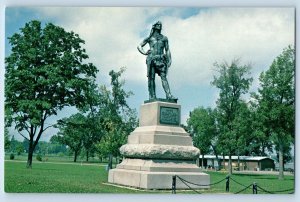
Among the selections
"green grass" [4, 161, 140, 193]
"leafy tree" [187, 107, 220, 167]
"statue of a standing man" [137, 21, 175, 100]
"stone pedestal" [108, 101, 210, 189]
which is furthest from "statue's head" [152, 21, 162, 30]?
"leafy tree" [187, 107, 220, 167]

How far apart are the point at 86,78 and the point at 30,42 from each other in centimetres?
189

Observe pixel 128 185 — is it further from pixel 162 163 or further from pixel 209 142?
pixel 209 142

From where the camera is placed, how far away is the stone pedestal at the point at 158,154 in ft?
31.9

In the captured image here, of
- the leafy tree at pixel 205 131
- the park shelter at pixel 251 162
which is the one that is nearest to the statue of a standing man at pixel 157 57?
the park shelter at pixel 251 162

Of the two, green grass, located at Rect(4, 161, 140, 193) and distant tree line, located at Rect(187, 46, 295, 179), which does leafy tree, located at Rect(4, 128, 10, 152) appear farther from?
distant tree line, located at Rect(187, 46, 295, 179)

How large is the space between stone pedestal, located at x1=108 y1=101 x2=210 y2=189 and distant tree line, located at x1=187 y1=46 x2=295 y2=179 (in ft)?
7.57

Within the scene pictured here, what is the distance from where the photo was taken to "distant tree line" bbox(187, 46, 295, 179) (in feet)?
39.4

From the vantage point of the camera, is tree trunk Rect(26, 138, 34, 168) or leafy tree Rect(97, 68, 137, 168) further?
leafy tree Rect(97, 68, 137, 168)

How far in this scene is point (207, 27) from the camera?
11.2m

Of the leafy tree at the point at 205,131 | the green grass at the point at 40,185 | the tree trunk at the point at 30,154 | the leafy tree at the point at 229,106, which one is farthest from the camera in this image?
the leafy tree at the point at 205,131

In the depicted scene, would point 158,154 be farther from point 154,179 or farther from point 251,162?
point 251,162

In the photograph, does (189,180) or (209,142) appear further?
(209,142)

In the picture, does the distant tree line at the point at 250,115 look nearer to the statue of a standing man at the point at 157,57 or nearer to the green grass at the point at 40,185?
the statue of a standing man at the point at 157,57

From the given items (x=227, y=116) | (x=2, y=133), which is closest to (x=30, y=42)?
Answer: (x=2, y=133)
